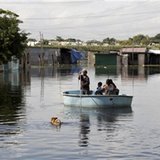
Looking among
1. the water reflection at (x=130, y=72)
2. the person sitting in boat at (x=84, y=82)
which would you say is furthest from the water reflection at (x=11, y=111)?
the water reflection at (x=130, y=72)

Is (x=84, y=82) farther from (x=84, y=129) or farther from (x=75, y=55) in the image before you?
(x=75, y=55)

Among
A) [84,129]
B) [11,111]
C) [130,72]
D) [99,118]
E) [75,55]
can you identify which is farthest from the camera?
[75,55]

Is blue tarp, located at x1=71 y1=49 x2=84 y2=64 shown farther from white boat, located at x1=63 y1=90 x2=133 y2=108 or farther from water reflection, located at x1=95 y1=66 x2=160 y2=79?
white boat, located at x1=63 y1=90 x2=133 y2=108

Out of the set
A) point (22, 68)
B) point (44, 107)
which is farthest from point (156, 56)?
point (44, 107)

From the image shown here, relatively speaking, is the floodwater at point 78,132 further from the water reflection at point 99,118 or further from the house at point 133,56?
the house at point 133,56

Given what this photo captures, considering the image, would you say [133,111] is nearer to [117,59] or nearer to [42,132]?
[42,132]

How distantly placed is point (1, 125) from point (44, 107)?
7.85 meters

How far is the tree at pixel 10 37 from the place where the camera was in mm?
58906

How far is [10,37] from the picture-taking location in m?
59.2

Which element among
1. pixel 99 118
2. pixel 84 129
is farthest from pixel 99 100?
pixel 84 129

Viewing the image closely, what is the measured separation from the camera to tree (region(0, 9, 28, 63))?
58.9m

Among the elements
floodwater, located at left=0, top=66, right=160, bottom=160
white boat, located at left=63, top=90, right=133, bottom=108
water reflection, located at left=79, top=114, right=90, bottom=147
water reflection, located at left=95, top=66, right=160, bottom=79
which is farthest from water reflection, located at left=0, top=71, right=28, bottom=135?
water reflection, located at left=95, top=66, right=160, bottom=79

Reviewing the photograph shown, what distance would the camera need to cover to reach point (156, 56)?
11131cm

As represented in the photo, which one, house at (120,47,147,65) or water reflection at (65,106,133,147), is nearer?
water reflection at (65,106,133,147)
